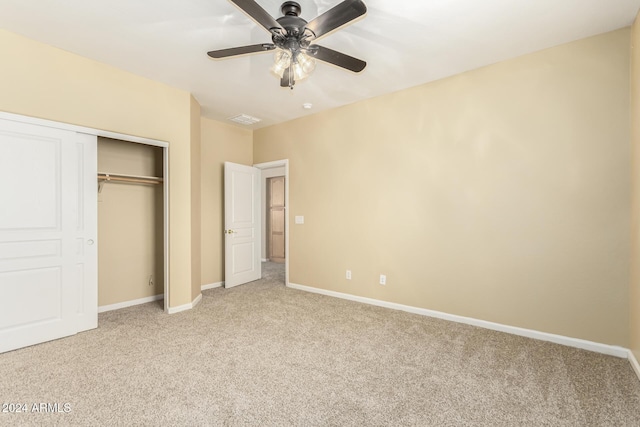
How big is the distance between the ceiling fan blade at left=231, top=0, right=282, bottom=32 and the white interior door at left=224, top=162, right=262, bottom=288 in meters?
3.24

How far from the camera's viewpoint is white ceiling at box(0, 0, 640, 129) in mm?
2250

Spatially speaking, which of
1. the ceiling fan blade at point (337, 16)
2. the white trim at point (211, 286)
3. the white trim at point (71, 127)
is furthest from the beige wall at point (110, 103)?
the ceiling fan blade at point (337, 16)

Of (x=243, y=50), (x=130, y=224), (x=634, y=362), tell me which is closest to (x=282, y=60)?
(x=243, y=50)

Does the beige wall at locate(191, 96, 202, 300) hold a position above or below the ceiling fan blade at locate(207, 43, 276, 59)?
below

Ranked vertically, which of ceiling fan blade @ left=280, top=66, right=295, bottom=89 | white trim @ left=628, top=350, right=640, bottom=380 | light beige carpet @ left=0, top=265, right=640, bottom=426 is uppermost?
ceiling fan blade @ left=280, top=66, right=295, bottom=89

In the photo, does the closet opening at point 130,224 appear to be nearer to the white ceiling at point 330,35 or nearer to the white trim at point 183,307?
the white trim at point 183,307

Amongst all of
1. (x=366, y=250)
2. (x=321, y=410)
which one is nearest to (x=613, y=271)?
(x=366, y=250)

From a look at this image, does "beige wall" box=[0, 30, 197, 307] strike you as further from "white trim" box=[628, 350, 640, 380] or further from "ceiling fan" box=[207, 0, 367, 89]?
"white trim" box=[628, 350, 640, 380]

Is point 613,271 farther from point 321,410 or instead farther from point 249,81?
point 249,81

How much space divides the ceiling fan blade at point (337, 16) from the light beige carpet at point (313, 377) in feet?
7.67

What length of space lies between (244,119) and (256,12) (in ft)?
10.6

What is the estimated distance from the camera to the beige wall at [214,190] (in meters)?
4.83

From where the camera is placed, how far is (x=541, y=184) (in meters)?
2.88

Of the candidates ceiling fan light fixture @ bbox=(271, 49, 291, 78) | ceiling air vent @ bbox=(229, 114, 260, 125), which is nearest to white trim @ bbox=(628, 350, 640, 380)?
ceiling fan light fixture @ bbox=(271, 49, 291, 78)
